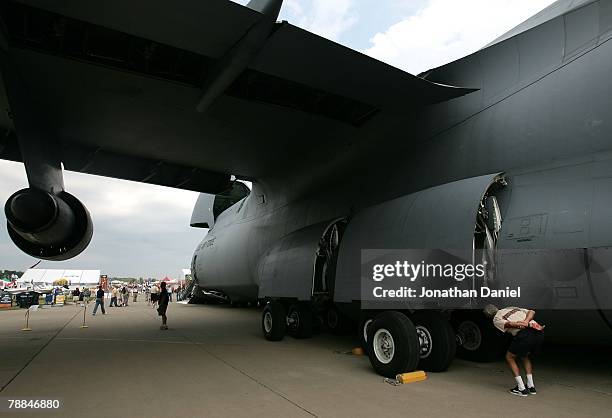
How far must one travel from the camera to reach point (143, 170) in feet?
43.0

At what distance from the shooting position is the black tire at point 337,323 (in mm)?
12007

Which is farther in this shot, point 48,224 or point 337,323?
point 337,323

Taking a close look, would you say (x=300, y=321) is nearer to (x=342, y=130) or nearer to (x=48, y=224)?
(x=342, y=130)

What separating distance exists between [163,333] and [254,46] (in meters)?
9.48

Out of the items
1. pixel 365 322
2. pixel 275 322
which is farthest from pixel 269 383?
pixel 275 322

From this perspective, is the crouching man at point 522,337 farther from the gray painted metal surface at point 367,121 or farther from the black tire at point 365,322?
the black tire at point 365,322

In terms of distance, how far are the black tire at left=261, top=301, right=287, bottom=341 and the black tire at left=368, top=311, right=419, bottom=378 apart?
3997mm

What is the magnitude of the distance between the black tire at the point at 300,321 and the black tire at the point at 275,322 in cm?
32

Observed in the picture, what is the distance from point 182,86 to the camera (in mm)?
8273

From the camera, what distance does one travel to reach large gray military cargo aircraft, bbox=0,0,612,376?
6.00 meters

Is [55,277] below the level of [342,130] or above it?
below

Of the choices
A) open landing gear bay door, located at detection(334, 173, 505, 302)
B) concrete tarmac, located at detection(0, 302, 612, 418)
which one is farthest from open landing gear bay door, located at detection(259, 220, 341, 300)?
concrete tarmac, located at detection(0, 302, 612, 418)

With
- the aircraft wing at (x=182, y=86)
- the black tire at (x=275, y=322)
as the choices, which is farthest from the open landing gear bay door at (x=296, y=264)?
the aircraft wing at (x=182, y=86)

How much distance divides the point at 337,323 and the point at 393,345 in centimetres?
593
